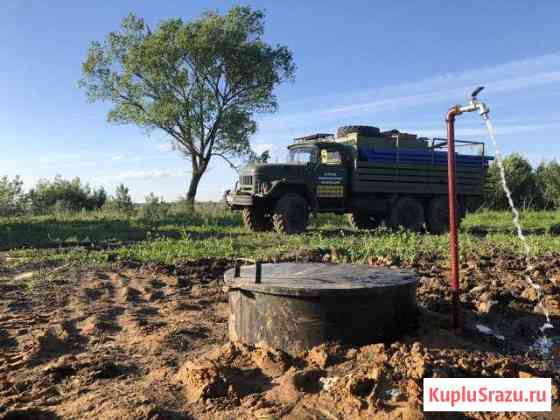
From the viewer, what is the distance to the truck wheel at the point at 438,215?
530 inches

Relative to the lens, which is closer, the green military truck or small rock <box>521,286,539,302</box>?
small rock <box>521,286,539,302</box>

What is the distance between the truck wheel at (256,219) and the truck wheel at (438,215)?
4233 mm

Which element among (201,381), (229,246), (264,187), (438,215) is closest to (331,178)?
(264,187)

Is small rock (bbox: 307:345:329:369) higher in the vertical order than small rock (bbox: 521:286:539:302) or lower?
lower

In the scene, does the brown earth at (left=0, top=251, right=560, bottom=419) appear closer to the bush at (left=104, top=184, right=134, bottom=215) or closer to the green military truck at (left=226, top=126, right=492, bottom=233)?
the green military truck at (left=226, top=126, right=492, bottom=233)

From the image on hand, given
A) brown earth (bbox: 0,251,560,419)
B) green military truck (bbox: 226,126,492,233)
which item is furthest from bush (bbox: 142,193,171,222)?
brown earth (bbox: 0,251,560,419)

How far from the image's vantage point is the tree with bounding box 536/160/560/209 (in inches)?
897

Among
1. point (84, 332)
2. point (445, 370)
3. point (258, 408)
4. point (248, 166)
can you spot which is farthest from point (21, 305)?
point (248, 166)

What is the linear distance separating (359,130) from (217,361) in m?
10.5

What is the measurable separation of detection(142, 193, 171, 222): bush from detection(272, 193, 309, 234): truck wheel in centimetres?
671

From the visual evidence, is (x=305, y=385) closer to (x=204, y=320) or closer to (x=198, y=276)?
(x=204, y=320)

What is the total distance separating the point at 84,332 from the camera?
4.03 metres

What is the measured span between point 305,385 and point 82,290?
3610 millimetres

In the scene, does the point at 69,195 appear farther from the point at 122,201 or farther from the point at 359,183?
the point at 359,183
